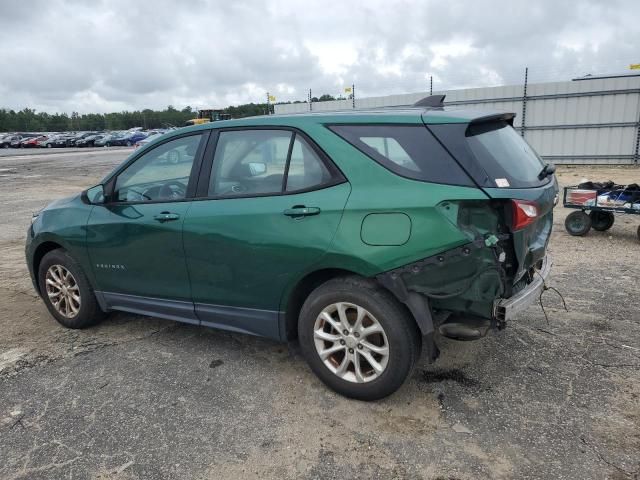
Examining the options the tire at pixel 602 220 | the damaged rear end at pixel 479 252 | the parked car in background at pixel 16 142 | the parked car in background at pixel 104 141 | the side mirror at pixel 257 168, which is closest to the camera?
the damaged rear end at pixel 479 252

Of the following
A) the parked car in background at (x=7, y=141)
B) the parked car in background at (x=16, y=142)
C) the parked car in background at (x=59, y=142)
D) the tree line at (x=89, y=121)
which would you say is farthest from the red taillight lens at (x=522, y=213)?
the tree line at (x=89, y=121)

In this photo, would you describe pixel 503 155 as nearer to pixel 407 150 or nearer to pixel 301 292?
pixel 407 150

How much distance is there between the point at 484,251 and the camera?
273 cm

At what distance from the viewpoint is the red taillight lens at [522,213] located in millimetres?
2771

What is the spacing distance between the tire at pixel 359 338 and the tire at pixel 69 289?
6.93 ft

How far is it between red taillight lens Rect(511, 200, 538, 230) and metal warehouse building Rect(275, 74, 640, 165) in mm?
12372

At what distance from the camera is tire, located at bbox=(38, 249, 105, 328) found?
4.29 meters

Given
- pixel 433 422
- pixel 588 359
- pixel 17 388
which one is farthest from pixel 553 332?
pixel 17 388

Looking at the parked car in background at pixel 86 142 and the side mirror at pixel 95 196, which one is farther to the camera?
the parked car in background at pixel 86 142

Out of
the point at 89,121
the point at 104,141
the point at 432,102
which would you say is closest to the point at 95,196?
the point at 432,102

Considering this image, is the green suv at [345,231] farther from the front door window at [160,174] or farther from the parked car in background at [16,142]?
the parked car in background at [16,142]

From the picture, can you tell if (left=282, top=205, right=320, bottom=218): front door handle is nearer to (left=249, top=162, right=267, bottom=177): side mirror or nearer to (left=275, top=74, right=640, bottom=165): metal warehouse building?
(left=249, top=162, right=267, bottom=177): side mirror

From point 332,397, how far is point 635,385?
1954 mm

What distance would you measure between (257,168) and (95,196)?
5.33 ft
